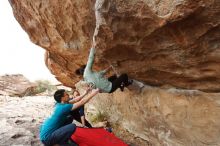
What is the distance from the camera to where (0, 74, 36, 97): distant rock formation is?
56.1 ft

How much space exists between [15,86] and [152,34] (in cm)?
1438

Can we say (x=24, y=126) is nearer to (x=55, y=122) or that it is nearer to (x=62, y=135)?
(x=55, y=122)

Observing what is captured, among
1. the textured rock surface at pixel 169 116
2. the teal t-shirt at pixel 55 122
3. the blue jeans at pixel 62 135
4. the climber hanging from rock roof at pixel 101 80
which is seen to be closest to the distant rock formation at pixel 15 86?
the textured rock surface at pixel 169 116

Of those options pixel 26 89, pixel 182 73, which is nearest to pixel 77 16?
pixel 182 73

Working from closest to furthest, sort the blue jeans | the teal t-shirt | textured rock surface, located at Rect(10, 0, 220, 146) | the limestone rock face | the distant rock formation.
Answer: the limestone rock face → textured rock surface, located at Rect(10, 0, 220, 146) → the blue jeans → the teal t-shirt → the distant rock formation

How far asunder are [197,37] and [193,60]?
522mm

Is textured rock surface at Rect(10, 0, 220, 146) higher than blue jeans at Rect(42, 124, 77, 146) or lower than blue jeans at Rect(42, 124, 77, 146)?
higher

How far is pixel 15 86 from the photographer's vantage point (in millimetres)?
17719

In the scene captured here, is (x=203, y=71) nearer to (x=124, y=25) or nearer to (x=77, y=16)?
(x=124, y=25)

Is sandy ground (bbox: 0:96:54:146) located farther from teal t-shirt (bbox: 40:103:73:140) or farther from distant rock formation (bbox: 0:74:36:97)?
distant rock formation (bbox: 0:74:36:97)

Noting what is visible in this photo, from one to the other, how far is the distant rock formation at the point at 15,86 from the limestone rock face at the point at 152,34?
1065 centimetres

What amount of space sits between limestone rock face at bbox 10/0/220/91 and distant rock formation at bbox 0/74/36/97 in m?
10.6

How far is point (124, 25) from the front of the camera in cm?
458

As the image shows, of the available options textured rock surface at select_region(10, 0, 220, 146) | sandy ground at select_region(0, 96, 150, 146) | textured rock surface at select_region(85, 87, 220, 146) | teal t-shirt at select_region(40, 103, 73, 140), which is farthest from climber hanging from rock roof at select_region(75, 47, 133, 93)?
sandy ground at select_region(0, 96, 150, 146)
